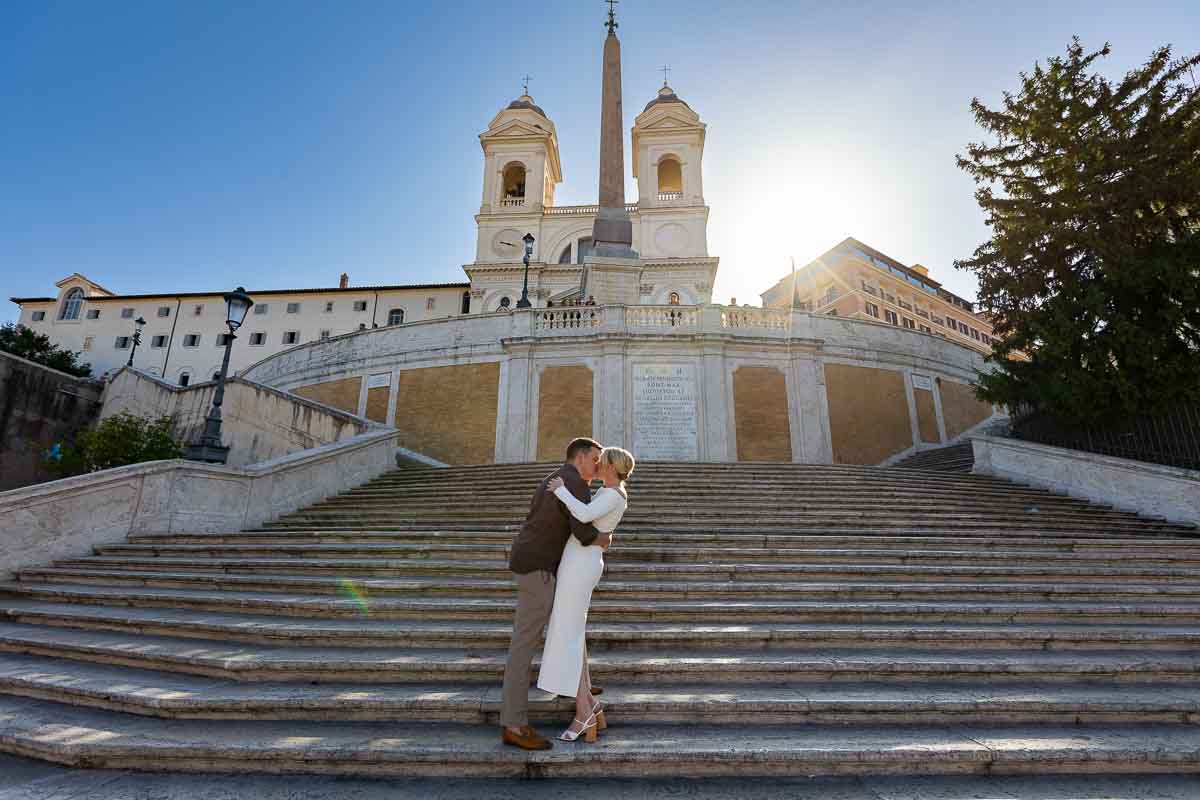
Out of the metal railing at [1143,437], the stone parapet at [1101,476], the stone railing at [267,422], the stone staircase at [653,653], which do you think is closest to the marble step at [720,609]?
the stone staircase at [653,653]

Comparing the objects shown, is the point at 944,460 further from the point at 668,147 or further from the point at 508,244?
the point at 668,147

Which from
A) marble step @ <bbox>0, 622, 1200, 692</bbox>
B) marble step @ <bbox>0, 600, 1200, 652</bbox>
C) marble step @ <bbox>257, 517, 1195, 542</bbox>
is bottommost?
marble step @ <bbox>0, 622, 1200, 692</bbox>

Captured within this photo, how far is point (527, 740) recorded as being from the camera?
3.08m

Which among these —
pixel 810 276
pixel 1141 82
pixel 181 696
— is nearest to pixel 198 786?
pixel 181 696

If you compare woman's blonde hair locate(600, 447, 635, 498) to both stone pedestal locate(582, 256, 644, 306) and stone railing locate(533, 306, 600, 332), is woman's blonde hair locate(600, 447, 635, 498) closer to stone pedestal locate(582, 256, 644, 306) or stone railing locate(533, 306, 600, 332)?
stone railing locate(533, 306, 600, 332)

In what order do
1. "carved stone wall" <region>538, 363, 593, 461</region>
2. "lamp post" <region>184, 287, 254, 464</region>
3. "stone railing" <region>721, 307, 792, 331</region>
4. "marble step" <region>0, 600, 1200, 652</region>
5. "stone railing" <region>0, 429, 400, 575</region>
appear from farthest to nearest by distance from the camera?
"stone railing" <region>721, 307, 792, 331</region>, "carved stone wall" <region>538, 363, 593, 461</region>, "lamp post" <region>184, 287, 254, 464</region>, "stone railing" <region>0, 429, 400, 575</region>, "marble step" <region>0, 600, 1200, 652</region>

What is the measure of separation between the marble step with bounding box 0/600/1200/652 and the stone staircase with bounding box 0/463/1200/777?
0.02m

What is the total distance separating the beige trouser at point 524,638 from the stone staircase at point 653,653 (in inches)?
7.6

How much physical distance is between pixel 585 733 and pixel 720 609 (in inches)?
80.8

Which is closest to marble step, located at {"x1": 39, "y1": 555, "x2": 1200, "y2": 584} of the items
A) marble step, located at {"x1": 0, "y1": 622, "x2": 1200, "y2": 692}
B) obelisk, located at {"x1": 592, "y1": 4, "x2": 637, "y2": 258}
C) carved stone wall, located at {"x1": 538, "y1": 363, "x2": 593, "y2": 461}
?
marble step, located at {"x1": 0, "y1": 622, "x2": 1200, "y2": 692}

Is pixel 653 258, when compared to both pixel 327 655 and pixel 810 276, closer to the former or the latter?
pixel 810 276

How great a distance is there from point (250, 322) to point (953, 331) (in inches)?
2435

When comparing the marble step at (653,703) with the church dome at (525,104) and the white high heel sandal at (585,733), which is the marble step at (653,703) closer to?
the white high heel sandal at (585,733)

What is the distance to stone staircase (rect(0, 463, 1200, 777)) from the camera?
3.12m
